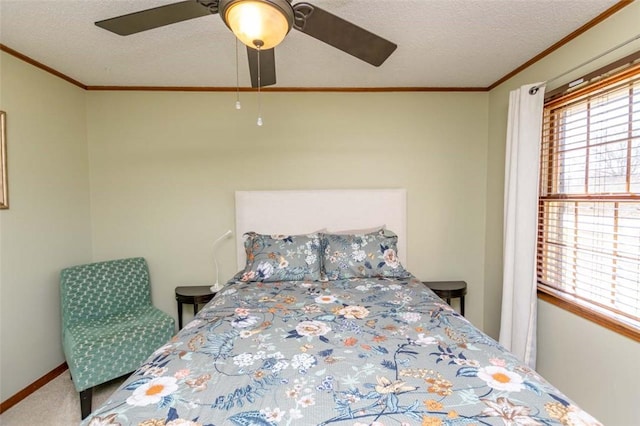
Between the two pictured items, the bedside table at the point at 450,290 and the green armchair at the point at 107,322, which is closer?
the green armchair at the point at 107,322

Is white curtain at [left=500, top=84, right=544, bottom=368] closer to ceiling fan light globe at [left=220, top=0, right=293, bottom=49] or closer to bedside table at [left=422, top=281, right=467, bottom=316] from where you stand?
bedside table at [left=422, top=281, right=467, bottom=316]

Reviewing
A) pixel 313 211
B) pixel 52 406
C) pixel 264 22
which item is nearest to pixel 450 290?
pixel 313 211

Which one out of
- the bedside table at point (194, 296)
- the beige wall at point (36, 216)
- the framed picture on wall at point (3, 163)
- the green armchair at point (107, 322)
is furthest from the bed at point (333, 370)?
the framed picture on wall at point (3, 163)

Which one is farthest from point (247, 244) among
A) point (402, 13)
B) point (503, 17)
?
point (503, 17)

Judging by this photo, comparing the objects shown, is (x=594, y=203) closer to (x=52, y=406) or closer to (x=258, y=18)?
(x=258, y=18)

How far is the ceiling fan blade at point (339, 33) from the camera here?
1260 mm

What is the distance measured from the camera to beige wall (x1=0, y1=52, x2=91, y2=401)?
2.13m

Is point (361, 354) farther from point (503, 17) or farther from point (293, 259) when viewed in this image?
point (503, 17)

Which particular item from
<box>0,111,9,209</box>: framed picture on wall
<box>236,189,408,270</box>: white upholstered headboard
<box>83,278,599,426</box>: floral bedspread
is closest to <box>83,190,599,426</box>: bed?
<box>83,278,599,426</box>: floral bedspread

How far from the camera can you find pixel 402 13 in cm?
175

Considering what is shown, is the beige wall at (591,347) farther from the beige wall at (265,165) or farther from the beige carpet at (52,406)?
the beige carpet at (52,406)

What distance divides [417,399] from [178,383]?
0.82 metres

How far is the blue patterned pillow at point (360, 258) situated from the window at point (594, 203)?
1060mm

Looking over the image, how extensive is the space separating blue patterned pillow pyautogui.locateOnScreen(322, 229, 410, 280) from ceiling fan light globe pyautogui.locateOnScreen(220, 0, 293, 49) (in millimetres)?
1595
